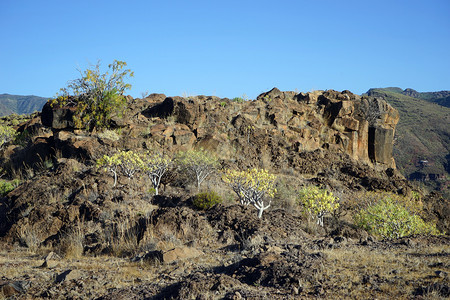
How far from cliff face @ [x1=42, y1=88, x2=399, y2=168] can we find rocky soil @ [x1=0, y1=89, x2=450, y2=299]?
0.11 m

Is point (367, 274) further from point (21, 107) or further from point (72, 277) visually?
point (21, 107)

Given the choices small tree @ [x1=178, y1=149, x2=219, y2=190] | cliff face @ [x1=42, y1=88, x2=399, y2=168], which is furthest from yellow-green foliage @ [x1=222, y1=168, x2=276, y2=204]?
cliff face @ [x1=42, y1=88, x2=399, y2=168]

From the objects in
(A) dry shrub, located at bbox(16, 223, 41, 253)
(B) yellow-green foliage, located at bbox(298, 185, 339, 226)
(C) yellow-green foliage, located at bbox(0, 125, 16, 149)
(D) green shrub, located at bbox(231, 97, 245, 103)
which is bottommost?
(A) dry shrub, located at bbox(16, 223, 41, 253)

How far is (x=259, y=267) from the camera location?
5.64m

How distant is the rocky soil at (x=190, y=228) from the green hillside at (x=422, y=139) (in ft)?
123

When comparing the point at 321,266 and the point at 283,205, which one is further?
the point at 283,205

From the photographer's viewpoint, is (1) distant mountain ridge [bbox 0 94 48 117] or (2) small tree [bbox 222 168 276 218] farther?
(1) distant mountain ridge [bbox 0 94 48 117]

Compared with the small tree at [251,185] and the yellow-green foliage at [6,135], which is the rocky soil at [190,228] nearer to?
the small tree at [251,185]

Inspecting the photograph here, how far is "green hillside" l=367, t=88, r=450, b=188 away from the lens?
55.5 metres

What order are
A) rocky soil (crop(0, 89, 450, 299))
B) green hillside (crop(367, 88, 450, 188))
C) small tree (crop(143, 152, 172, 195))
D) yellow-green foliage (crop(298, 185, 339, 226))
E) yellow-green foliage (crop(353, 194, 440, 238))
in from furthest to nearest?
green hillside (crop(367, 88, 450, 188)) < small tree (crop(143, 152, 172, 195)) < yellow-green foliage (crop(298, 185, 339, 226)) < yellow-green foliage (crop(353, 194, 440, 238)) < rocky soil (crop(0, 89, 450, 299))

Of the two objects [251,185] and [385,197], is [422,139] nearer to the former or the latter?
[385,197]

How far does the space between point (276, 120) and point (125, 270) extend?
59.8 feet

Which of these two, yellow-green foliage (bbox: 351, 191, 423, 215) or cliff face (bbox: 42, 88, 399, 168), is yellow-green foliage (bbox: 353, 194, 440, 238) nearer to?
yellow-green foliage (bbox: 351, 191, 423, 215)

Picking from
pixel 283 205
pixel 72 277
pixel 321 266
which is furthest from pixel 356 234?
pixel 72 277
